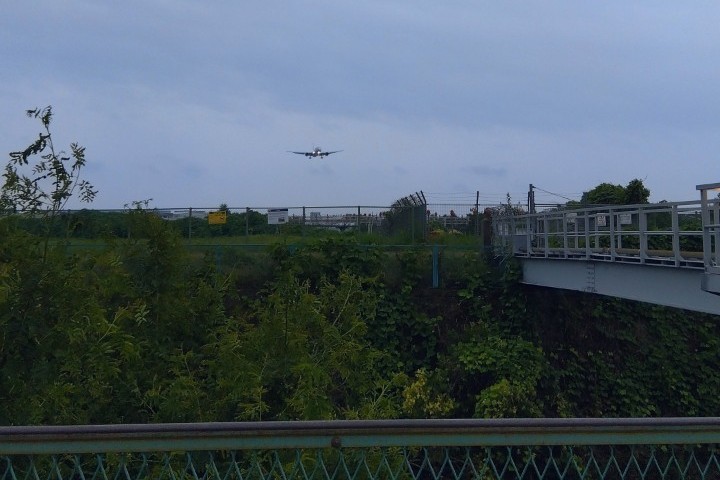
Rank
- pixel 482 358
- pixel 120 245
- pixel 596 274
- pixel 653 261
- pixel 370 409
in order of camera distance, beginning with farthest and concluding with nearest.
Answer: pixel 482 358, pixel 596 274, pixel 653 261, pixel 120 245, pixel 370 409

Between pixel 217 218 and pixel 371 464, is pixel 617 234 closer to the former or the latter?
pixel 371 464

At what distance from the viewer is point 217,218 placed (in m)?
28.5

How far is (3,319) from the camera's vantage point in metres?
6.39

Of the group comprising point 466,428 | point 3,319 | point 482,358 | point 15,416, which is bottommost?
point 482,358

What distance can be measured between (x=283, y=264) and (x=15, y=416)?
57.0ft

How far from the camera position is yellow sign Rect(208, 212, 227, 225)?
28.3m

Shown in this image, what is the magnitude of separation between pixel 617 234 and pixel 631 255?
0.60 metres

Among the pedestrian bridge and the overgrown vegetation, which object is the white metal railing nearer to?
the pedestrian bridge

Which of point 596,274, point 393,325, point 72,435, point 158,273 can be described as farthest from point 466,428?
point 393,325

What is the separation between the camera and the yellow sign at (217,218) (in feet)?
93.0

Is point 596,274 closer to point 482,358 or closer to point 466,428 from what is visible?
point 482,358

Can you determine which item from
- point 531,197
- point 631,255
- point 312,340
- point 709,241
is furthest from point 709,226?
point 531,197

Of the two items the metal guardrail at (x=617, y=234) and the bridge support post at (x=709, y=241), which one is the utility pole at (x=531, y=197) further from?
the bridge support post at (x=709, y=241)

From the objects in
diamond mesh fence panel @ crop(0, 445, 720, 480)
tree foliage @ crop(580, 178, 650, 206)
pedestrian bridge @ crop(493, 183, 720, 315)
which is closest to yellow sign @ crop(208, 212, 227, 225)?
pedestrian bridge @ crop(493, 183, 720, 315)
